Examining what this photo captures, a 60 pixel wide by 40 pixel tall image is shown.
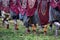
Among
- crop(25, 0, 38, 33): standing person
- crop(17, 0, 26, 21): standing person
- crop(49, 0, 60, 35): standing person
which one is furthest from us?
crop(17, 0, 26, 21): standing person

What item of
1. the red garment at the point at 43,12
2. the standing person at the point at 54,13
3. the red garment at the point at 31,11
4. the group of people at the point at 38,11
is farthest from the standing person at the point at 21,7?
the standing person at the point at 54,13

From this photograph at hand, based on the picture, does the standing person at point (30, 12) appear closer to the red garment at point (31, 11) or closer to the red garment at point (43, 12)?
the red garment at point (31, 11)

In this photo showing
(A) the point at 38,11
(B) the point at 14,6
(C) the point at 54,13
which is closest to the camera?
(A) the point at 38,11

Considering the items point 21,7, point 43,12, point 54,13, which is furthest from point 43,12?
point 21,7

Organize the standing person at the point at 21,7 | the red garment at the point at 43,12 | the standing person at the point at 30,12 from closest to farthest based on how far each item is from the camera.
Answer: the red garment at the point at 43,12
the standing person at the point at 30,12
the standing person at the point at 21,7

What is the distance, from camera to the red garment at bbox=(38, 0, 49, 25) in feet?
29.2

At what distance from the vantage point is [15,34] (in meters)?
9.99

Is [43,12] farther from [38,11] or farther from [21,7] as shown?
[21,7]

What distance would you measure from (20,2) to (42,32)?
1426mm

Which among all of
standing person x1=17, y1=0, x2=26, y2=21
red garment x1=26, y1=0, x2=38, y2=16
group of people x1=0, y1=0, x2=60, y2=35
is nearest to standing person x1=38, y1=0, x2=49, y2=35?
group of people x1=0, y1=0, x2=60, y2=35

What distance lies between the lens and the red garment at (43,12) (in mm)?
8914

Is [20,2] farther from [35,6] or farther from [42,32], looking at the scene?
[42,32]

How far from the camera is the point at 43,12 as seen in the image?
355 inches

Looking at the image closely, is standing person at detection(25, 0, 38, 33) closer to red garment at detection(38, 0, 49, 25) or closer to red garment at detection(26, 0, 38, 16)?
red garment at detection(26, 0, 38, 16)
